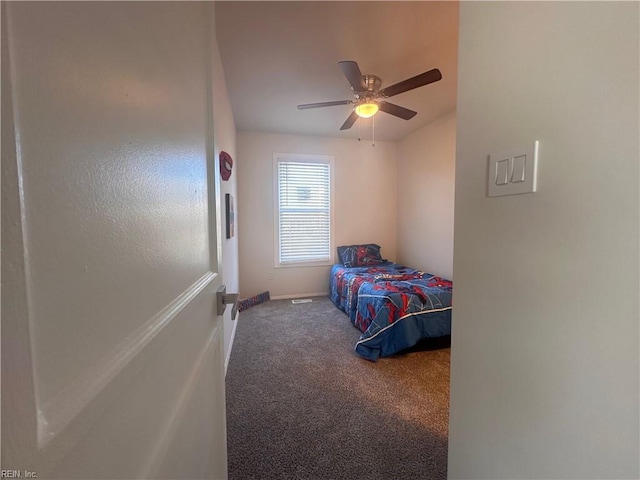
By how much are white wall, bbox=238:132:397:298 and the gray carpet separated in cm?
147

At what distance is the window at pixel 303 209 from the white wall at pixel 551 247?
3.52m

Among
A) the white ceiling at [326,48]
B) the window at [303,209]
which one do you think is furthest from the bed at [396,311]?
the white ceiling at [326,48]

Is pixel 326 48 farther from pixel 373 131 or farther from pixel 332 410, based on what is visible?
pixel 332 410

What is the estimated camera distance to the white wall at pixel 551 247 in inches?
21.2

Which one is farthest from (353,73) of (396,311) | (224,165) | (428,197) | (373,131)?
(428,197)

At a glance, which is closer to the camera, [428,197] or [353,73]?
[353,73]

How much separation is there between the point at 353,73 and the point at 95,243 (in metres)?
2.17

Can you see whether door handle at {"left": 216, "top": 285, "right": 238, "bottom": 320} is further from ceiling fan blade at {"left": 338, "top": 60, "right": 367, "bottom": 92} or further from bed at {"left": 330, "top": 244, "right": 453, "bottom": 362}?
bed at {"left": 330, "top": 244, "right": 453, "bottom": 362}

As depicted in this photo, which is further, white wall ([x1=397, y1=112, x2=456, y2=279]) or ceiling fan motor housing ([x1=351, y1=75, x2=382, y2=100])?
white wall ([x1=397, y1=112, x2=456, y2=279])

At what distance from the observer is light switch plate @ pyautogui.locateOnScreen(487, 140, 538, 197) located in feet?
2.31

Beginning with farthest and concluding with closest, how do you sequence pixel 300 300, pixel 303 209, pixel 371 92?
pixel 303 209
pixel 300 300
pixel 371 92

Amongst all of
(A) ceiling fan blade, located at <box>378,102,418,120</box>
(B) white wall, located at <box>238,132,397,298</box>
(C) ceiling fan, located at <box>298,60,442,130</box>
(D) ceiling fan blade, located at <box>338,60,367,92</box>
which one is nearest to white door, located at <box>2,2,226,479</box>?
(D) ceiling fan blade, located at <box>338,60,367,92</box>

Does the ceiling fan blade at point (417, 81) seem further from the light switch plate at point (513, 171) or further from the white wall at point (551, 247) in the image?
the light switch plate at point (513, 171)

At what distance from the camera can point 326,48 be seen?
7.02ft
